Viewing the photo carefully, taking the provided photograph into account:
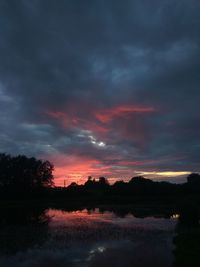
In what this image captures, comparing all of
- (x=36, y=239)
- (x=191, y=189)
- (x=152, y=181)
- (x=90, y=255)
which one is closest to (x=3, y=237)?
(x=36, y=239)

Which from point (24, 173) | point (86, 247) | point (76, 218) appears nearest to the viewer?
point (86, 247)

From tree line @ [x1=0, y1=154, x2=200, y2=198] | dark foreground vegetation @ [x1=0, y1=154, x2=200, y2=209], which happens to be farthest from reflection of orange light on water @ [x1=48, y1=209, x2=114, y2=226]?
tree line @ [x1=0, y1=154, x2=200, y2=198]

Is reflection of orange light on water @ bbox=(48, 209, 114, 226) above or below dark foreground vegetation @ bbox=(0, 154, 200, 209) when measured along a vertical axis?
below

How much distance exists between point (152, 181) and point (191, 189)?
3462cm

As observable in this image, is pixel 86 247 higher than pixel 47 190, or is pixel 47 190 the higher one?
pixel 47 190

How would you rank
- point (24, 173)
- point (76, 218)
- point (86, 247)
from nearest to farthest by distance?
1. point (86, 247)
2. point (76, 218)
3. point (24, 173)

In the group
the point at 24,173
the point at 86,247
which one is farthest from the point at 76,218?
the point at 24,173

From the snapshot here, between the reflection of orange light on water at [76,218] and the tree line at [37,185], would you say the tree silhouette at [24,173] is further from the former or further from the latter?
the reflection of orange light on water at [76,218]

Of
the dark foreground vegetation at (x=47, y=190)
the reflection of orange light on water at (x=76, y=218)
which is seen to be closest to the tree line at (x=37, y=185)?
the dark foreground vegetation at (x=47, y=190)

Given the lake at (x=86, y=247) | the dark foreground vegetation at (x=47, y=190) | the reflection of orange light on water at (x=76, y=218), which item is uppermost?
the dark foreground vegetation at (x=47, y=190)

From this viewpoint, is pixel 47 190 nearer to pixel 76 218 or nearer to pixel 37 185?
pixel 37 185

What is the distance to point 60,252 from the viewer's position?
31.4 m

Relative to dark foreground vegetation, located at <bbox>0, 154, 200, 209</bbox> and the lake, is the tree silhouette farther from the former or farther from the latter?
the lake

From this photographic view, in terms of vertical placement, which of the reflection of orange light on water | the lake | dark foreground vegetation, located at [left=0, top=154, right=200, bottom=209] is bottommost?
the lake
